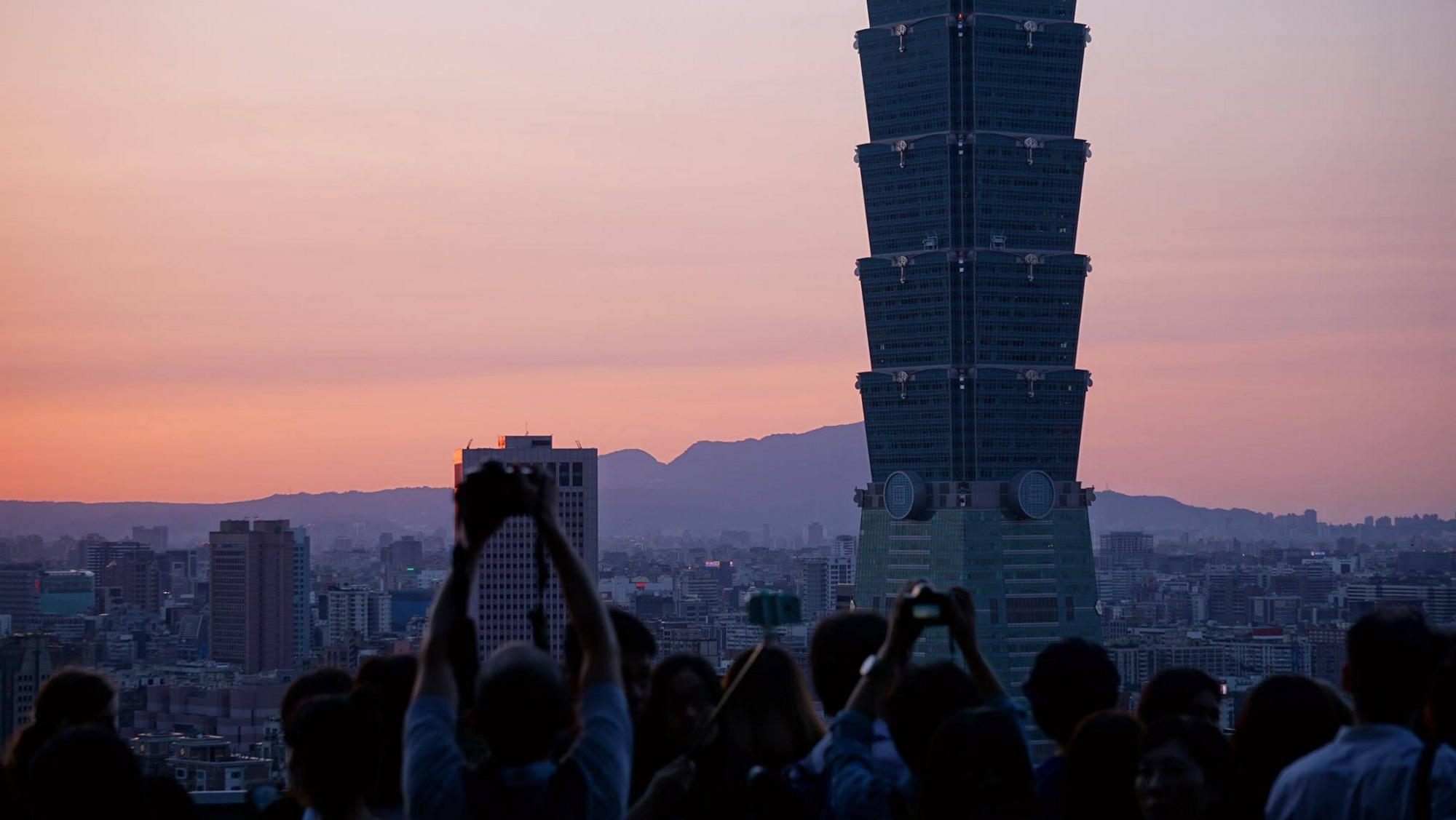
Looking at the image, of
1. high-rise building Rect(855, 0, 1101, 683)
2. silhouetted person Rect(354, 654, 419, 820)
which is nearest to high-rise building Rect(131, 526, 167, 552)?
high-rise building Rect(855, 0, 1101, 683)

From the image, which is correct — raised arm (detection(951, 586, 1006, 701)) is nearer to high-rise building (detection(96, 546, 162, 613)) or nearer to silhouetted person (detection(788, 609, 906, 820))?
silhouetted person (detection(788, 609, 906, 820))

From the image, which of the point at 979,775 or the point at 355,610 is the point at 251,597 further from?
the point at 979,775

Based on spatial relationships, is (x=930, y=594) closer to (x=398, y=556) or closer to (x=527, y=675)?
(x=527, y=675)

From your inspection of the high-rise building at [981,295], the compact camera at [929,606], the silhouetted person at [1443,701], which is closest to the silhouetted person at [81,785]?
the compact camera at [929,606]

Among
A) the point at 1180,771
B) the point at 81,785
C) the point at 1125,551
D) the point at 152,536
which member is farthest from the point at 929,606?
the point at 1125,551

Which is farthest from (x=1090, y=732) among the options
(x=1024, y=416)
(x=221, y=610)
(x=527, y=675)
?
(x=221, y=610)
